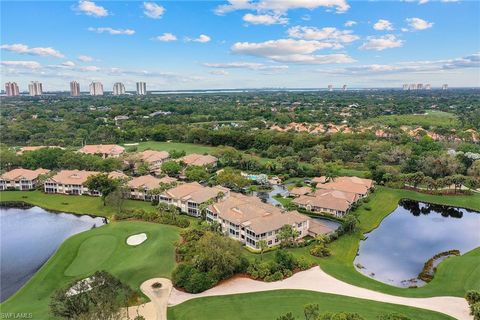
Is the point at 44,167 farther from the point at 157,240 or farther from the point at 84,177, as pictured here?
the point at 157,240

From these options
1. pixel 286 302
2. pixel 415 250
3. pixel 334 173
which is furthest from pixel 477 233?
pixel 286 302

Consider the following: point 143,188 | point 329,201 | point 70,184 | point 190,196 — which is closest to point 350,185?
point 329,201

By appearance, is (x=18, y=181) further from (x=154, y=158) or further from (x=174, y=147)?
(x=174, y=147)

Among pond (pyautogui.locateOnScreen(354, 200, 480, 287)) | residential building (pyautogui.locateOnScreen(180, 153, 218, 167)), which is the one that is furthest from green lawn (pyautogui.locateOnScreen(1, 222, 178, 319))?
residential building (pyautogui.locateOnScreen(180, 153, 218, 167))

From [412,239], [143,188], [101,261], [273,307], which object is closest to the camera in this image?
[273,307]

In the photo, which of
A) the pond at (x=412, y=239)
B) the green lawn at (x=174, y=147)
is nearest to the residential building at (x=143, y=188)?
the pond at (x=412, y=239)

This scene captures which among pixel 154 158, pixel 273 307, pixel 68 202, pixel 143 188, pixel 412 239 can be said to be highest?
pixel 154 158
